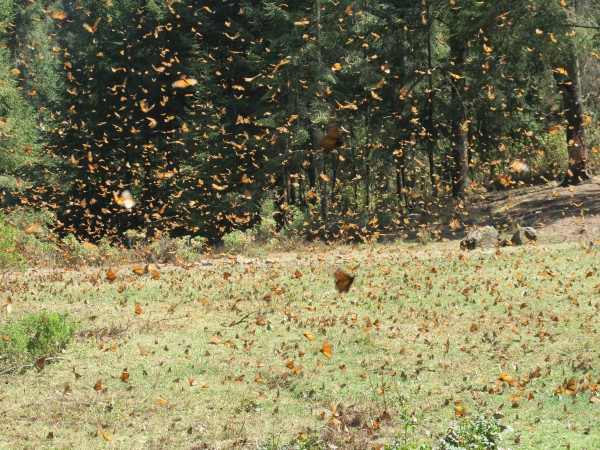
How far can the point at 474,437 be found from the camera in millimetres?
6332

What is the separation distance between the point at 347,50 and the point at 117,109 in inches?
569

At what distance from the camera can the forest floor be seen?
7.49 m

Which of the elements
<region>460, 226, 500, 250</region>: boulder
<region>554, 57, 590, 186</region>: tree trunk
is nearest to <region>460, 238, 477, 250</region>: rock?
<region>460, 226, 500, 250</region>: boulder

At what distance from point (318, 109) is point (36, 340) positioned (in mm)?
16272

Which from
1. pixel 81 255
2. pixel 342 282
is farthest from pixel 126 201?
pixel 81 255

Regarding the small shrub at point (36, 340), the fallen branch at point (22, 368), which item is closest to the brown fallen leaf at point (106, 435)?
the fallen branch at point (22, 368)

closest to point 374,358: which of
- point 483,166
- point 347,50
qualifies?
point 347,50

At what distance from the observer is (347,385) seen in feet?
28.9

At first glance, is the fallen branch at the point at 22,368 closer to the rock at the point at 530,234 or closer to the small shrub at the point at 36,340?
the small shrub at the point at 36,340

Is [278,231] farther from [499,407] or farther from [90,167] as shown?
[499,407]

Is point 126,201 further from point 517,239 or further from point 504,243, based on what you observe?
point 517,239

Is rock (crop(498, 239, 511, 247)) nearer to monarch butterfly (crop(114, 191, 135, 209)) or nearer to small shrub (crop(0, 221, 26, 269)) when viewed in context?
monarch butterfly (crop(114, 191, 135, 209))

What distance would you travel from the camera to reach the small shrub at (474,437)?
6.28 metres

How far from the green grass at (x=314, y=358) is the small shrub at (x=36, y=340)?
0.31 m
